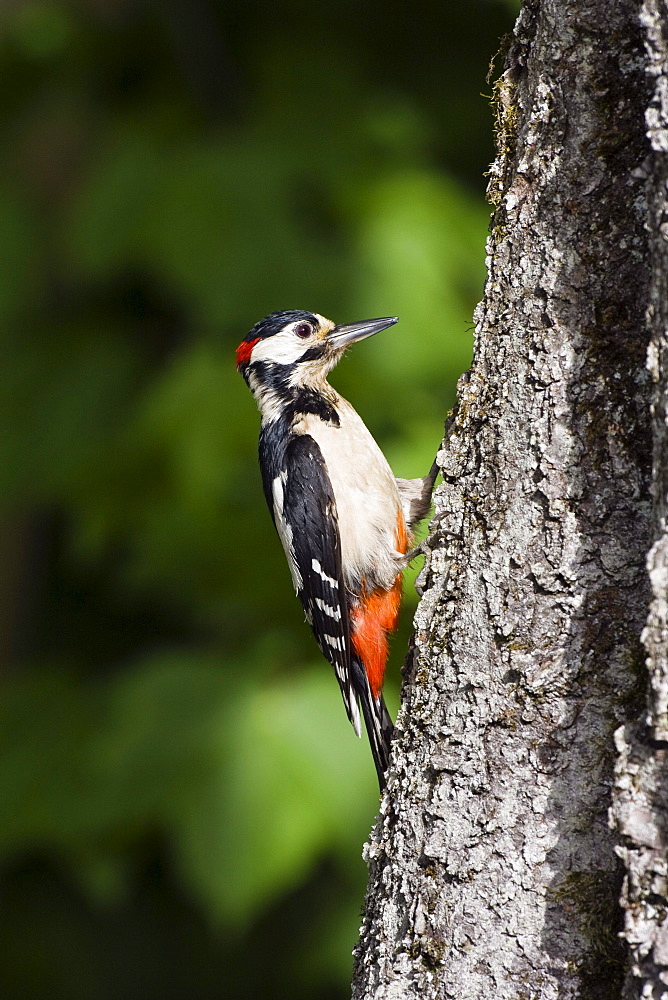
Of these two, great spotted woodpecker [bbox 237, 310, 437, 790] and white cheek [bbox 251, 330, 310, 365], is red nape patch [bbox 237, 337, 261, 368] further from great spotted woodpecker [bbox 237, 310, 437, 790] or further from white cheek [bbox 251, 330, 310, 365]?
great spotted woodpecker [bbox 237, 310, 437, 790]

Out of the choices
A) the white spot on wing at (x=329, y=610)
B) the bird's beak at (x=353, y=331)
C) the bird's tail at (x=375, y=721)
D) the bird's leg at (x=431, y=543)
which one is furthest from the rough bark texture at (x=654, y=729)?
the bird's beak at (x=353, y=331)

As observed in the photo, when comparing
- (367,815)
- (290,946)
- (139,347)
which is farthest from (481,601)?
(290,946)

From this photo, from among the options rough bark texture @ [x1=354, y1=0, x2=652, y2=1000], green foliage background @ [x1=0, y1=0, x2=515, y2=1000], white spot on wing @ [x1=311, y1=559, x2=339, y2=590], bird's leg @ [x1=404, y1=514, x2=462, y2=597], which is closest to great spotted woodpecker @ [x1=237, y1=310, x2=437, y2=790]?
white spot on wing @ [x1=311, y1=559, x2=339, y2=590]

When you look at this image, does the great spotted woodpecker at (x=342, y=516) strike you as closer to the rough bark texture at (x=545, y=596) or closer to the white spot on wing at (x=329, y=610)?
the white spot on wing at (x=329, y=610)

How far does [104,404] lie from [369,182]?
1312 millimetres

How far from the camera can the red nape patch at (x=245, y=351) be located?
324 cm

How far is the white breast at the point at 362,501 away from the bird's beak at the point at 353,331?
27cm

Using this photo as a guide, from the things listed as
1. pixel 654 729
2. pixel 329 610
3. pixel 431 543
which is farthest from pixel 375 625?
pixel 654 729

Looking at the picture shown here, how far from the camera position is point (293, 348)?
322 centimetres

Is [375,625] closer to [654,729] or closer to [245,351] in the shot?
[245,351]

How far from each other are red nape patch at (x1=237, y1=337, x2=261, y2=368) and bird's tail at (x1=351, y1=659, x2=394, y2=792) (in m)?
1.07

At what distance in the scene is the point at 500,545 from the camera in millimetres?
1738

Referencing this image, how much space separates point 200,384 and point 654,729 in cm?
233

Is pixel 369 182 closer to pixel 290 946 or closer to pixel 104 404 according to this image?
pixel 104 404
